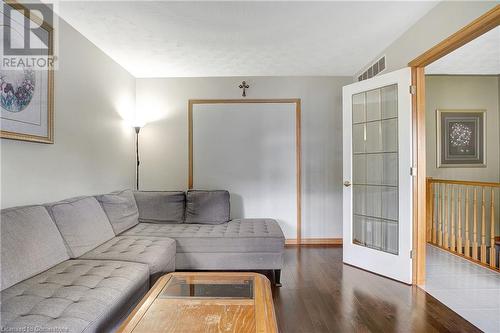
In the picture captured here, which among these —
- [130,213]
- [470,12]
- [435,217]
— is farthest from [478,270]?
[130,213]

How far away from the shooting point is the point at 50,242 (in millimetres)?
1715

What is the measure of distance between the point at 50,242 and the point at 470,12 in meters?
3.29

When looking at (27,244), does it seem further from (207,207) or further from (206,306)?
(207,207)

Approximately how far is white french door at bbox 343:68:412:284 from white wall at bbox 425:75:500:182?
71.2 inches

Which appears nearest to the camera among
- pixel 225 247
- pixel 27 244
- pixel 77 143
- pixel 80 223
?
pixel 27 244

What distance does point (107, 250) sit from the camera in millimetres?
2084

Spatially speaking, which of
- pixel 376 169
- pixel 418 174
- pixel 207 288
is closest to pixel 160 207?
pixel 207 288

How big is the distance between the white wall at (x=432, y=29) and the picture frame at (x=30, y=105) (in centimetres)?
317

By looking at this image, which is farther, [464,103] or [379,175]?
[464,103]

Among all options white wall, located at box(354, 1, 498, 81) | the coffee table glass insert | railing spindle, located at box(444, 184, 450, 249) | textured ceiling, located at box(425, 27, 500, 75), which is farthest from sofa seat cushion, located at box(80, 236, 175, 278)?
textured ceiling, located at box(425, 27, 500, 75)

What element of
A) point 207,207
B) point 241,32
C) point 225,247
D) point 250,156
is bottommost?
point 225,247

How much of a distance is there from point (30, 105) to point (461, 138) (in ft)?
17.7

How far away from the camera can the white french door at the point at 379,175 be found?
2559mm

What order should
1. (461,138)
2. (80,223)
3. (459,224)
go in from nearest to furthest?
1. (80,223)
2. (459,224)
3. (461,138)
